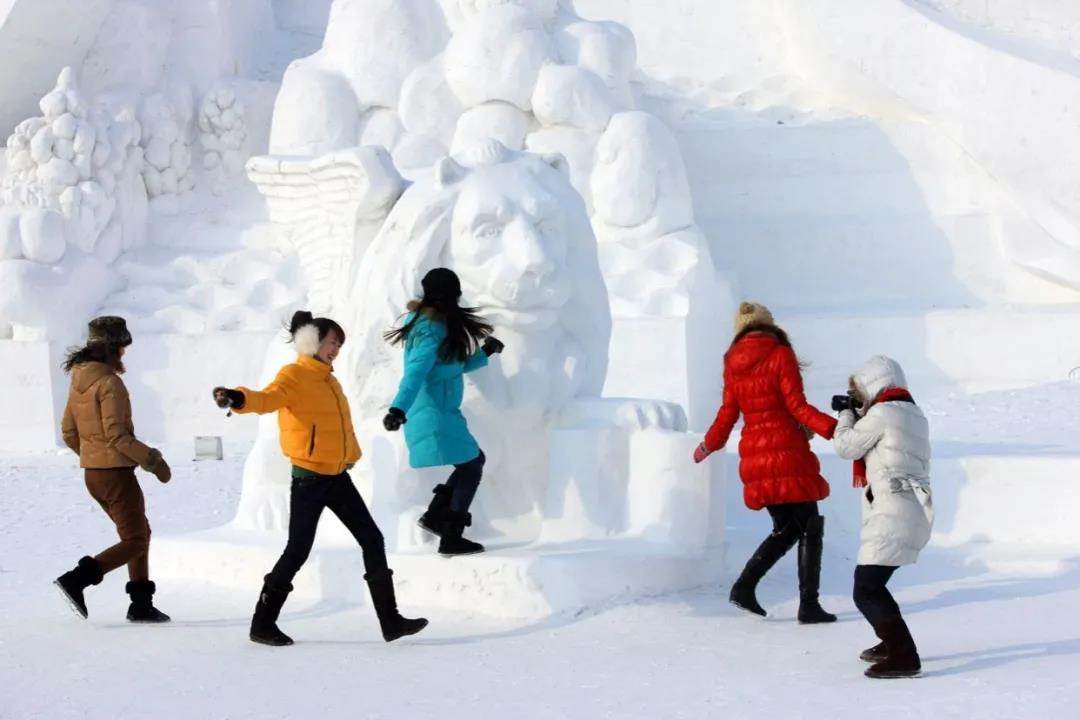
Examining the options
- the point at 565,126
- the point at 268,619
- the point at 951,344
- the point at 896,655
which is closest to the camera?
the point at 896,655

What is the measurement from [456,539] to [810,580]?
117cm

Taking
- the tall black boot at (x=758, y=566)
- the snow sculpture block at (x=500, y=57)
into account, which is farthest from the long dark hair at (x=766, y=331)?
the snow sculpture block at (x=500, y=57)

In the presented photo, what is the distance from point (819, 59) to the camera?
12.4 meters

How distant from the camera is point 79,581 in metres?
5.20

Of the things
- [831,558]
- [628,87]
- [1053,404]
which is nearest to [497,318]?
[831,558]

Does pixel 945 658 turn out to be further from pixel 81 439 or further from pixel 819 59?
pixel 819 59

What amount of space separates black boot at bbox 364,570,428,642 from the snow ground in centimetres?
7

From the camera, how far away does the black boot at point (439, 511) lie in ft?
17.3

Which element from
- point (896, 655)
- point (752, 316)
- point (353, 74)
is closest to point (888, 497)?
point (896, 655)

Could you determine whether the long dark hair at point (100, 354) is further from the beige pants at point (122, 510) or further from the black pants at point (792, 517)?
the black pants at point (792, 517)

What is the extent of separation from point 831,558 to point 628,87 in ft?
17.5

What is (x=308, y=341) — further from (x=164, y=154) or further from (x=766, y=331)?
(x=164, y=154)

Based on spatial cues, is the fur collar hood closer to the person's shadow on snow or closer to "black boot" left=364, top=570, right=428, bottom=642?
the person's shadow on snow

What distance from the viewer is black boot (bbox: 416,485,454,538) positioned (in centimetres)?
527
